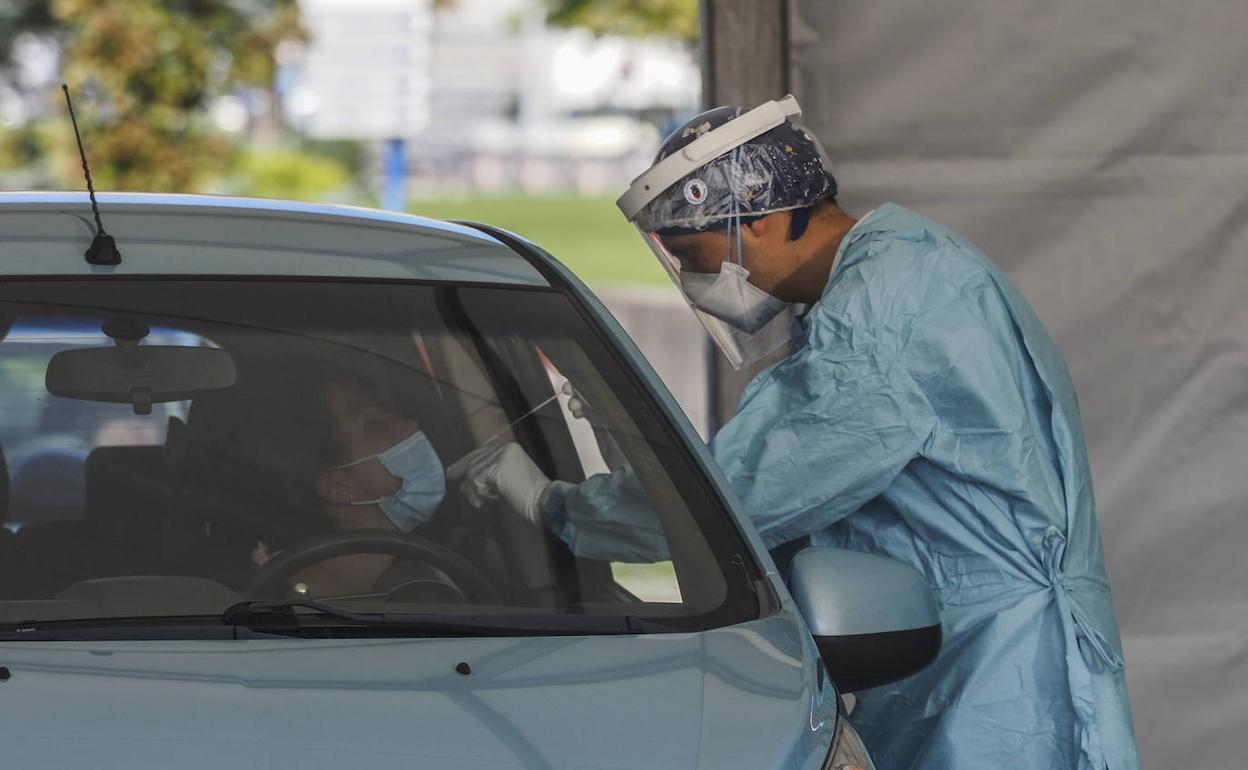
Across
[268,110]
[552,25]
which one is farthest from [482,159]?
[552,25]

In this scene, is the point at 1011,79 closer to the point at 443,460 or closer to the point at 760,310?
the point at 760,310

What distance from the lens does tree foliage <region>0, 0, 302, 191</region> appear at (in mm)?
15688

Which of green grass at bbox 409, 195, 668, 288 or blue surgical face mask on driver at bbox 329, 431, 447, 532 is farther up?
blue surgical face mask on driver at bbox 329, 431, 447, 532

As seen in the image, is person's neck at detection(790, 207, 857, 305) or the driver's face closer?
the driver's face

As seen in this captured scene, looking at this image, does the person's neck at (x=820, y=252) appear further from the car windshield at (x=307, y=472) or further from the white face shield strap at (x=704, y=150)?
the car windshield at (x=307, y=472)

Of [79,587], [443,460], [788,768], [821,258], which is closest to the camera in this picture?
[788,768]

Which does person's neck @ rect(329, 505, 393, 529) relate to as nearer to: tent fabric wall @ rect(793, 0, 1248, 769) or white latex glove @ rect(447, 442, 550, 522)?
white latex glove @ rect(447, 442, 550, 522)

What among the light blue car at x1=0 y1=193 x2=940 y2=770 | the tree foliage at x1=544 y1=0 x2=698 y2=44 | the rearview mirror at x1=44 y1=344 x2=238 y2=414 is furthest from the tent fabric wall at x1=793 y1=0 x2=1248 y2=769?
the tree foliage at x1=544 y1=0 x2=698 y2=44

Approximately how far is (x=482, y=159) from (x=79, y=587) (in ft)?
198

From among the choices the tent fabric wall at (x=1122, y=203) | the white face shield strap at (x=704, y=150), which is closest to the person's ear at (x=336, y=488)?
the white face shield strap at (x=704, y=150)

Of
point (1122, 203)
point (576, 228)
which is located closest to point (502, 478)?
point (1122, 203)

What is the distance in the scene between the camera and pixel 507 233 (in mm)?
3152

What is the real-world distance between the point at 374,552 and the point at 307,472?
0.15 m

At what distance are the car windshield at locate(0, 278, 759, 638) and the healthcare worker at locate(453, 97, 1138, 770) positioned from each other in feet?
0.27
